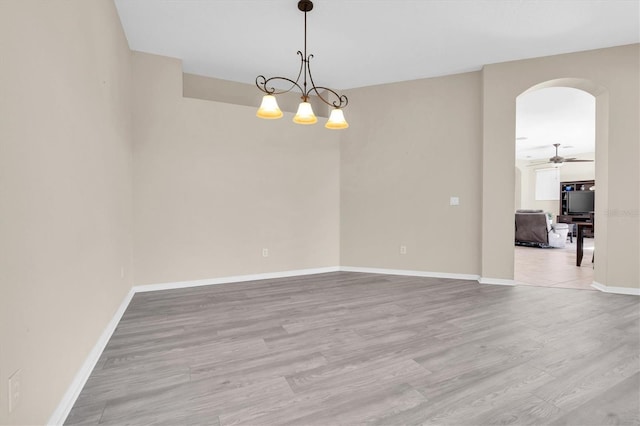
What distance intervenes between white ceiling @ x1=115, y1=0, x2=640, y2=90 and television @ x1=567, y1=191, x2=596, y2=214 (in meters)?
8.76

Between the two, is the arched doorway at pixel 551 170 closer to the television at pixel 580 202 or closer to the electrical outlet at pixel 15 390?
the television at pixel 580 202

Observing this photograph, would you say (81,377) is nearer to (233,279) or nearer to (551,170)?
(233,279)

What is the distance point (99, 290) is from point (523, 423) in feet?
9.04

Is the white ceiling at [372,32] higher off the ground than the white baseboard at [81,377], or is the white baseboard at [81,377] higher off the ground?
the white ceiling at [372,32]

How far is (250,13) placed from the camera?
3.10 meters

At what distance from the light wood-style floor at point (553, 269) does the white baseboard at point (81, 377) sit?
4.73 m

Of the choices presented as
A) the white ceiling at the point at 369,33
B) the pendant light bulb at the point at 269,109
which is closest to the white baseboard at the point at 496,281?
the white ceiling at the point at 369,33

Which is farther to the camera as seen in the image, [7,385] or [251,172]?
[251,172]

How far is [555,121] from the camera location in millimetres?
7055

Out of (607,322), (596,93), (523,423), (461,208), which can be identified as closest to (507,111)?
(596,93)

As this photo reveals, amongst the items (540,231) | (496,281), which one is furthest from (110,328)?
(540,231)

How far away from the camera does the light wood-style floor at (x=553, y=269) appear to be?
424cm

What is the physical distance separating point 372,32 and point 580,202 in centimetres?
1112

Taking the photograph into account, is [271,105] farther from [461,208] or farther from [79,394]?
[461,208]
